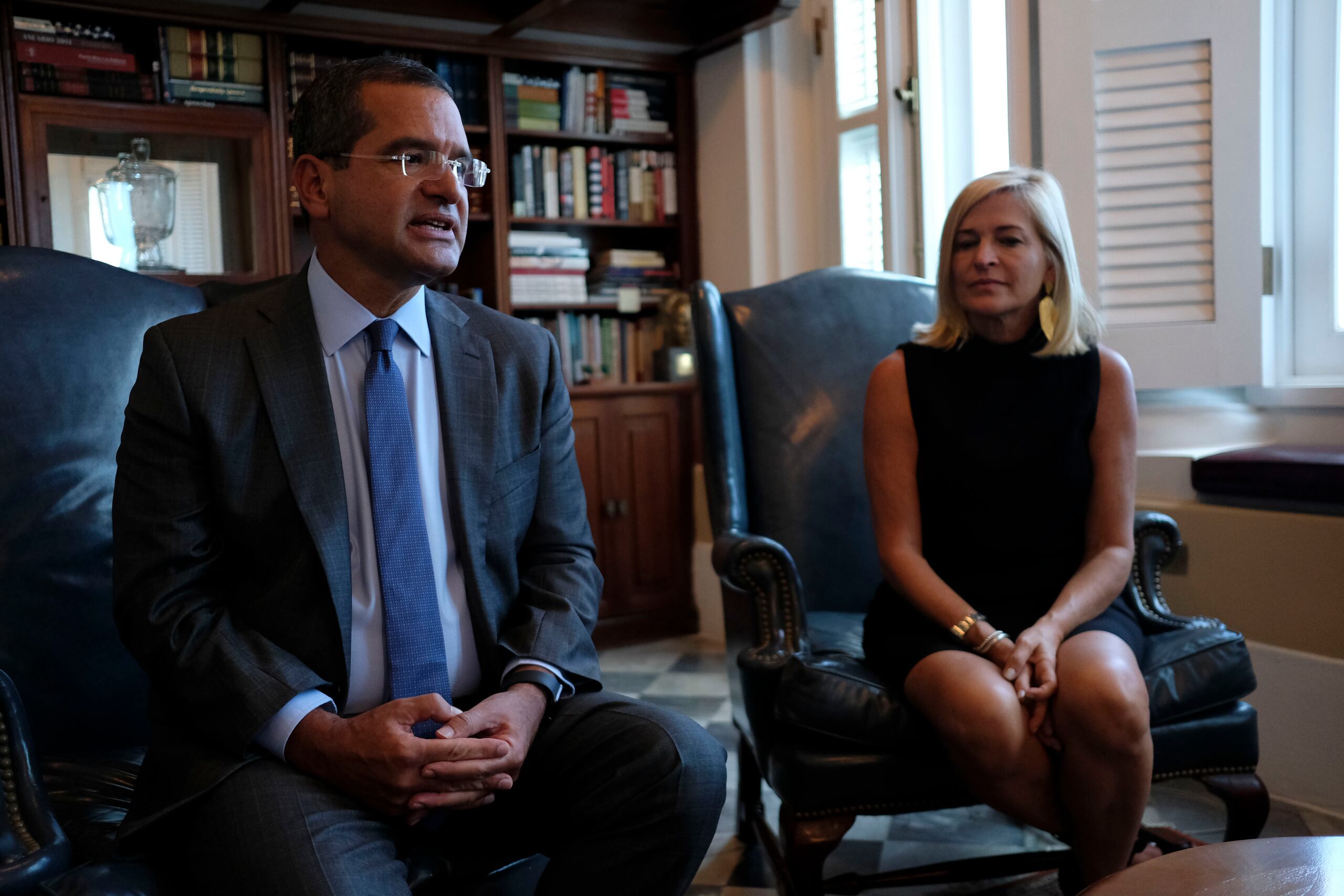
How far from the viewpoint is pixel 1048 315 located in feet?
6.19

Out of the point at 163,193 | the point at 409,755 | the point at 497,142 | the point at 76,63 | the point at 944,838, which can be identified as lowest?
the point at 944,838

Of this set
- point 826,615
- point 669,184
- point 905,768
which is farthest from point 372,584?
point 669,184

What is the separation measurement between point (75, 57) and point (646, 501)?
2.30m

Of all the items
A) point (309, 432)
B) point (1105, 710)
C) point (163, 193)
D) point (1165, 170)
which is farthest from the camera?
point (163, 193)

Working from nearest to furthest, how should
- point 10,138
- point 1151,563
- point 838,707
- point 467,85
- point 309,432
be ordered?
1. point 309,432
2. point 838,707
3. point 1151,563
4. point 10,138
5. point 467,85

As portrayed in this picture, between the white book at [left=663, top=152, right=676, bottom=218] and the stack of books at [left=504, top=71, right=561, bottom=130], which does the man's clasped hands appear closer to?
the stack of books at [left=504, top=71, right=561, bottom=130]

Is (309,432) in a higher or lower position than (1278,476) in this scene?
higher

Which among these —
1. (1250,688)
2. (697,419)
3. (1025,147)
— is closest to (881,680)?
(1250,688)

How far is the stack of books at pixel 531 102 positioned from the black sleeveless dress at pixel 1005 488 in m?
2.53

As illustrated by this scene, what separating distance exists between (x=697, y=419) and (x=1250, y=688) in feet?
8.72

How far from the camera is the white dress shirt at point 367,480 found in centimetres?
132

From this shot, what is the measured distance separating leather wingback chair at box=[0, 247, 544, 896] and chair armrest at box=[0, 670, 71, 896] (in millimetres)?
259

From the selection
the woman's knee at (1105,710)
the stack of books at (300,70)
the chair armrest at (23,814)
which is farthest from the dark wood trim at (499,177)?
the chair armrest at (23,814)

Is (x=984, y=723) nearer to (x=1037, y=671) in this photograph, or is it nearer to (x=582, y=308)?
A: (x=1037, y=671)
